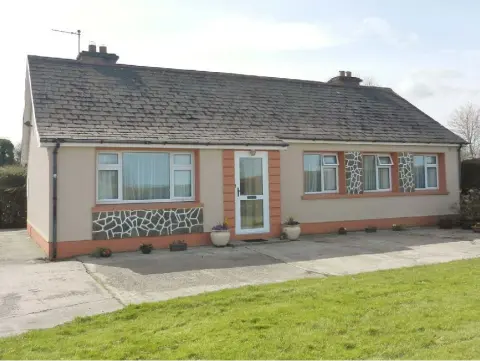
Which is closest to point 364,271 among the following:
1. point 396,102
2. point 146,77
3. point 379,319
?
point 379,319

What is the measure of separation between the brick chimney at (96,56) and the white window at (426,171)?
11414 millimetres

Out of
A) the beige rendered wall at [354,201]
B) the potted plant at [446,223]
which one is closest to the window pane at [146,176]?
the beige rendered wall at [354,201]

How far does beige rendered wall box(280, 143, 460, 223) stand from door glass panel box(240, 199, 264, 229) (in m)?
1.03

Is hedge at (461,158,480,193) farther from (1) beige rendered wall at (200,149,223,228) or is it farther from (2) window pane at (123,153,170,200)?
(2) window pane at (123,153,170,200)

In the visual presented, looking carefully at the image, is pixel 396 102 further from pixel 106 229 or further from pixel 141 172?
pixel 106 229

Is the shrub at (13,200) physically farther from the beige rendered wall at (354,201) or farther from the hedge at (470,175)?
the hedge at (470,175)

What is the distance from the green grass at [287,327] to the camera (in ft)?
14.0

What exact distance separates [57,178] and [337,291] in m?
7.28

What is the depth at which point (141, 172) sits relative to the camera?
11812 mm

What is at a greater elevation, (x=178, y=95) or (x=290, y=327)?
(x=178, y=95)

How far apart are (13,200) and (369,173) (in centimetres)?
1463

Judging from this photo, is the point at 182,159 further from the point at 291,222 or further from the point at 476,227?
the point at 476,227

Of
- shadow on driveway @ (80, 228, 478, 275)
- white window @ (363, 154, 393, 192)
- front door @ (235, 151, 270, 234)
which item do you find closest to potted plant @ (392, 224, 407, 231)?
shadow on driveway @ (80, 228, 478, 275)

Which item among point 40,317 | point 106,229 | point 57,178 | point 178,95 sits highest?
point 178,95
